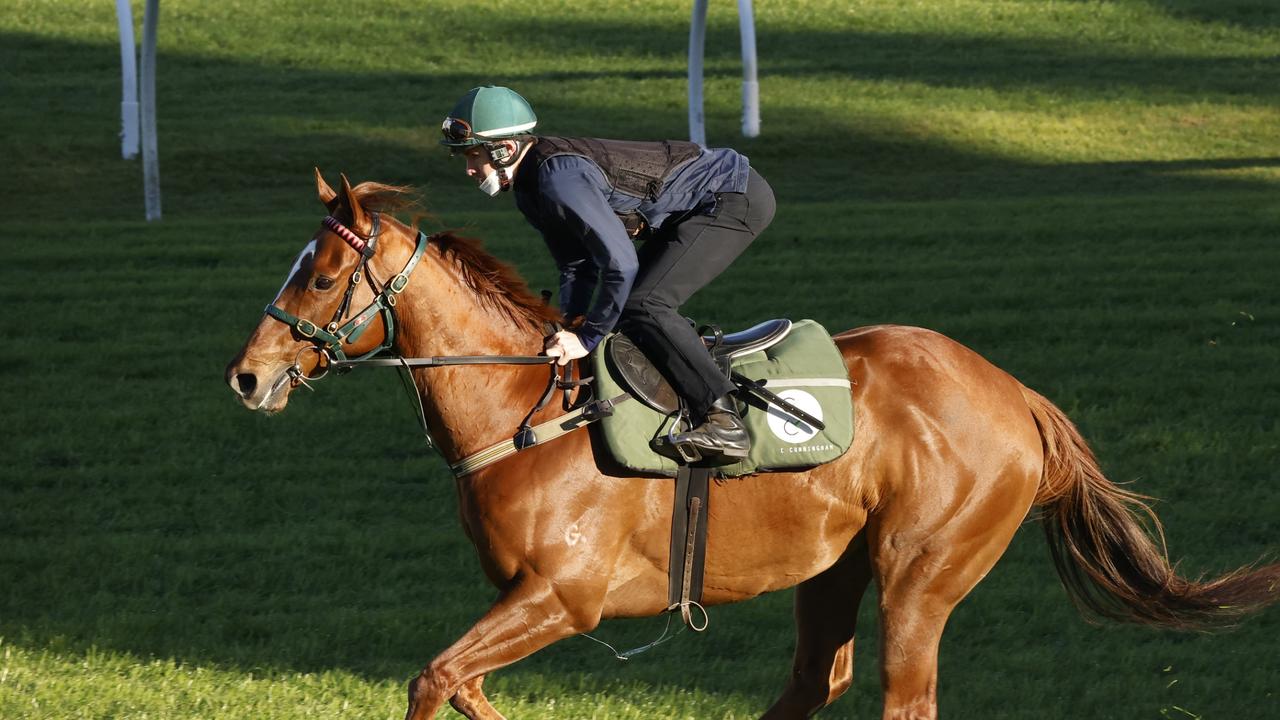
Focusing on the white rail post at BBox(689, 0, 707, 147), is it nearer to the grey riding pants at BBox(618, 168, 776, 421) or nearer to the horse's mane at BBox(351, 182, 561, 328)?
the grey riding pants at BBox(618, 168, 776, 421)

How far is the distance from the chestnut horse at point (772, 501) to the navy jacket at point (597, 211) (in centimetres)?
26

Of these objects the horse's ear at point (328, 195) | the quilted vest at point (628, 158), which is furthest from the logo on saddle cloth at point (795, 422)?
the horse's ear at point (328, 195)

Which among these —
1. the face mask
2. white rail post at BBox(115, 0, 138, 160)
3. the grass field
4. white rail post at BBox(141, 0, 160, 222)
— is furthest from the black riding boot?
white rail post at BBox(115, 0, 138, 160)

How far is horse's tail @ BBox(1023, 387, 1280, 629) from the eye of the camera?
20.3 ft

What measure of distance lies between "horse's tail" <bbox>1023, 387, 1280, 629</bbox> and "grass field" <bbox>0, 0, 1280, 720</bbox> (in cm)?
88

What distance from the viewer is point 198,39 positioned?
108 feet

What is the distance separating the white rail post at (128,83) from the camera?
22.3 metres

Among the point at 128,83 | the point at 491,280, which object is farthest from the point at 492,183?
the point at 128,83

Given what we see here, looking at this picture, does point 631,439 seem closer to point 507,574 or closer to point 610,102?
point 507,574

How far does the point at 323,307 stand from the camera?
5.35 m

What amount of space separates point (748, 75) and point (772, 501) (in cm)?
2032

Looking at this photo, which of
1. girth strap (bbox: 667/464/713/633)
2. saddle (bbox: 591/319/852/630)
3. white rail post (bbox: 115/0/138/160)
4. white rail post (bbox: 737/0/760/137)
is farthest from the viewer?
white rail post (bbox: 737/0/760/137)

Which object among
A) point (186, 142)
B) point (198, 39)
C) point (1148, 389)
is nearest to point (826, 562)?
point (1148, 389)

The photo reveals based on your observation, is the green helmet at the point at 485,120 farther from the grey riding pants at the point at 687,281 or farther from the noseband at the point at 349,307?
the grey riding pants at the point at 687,281
